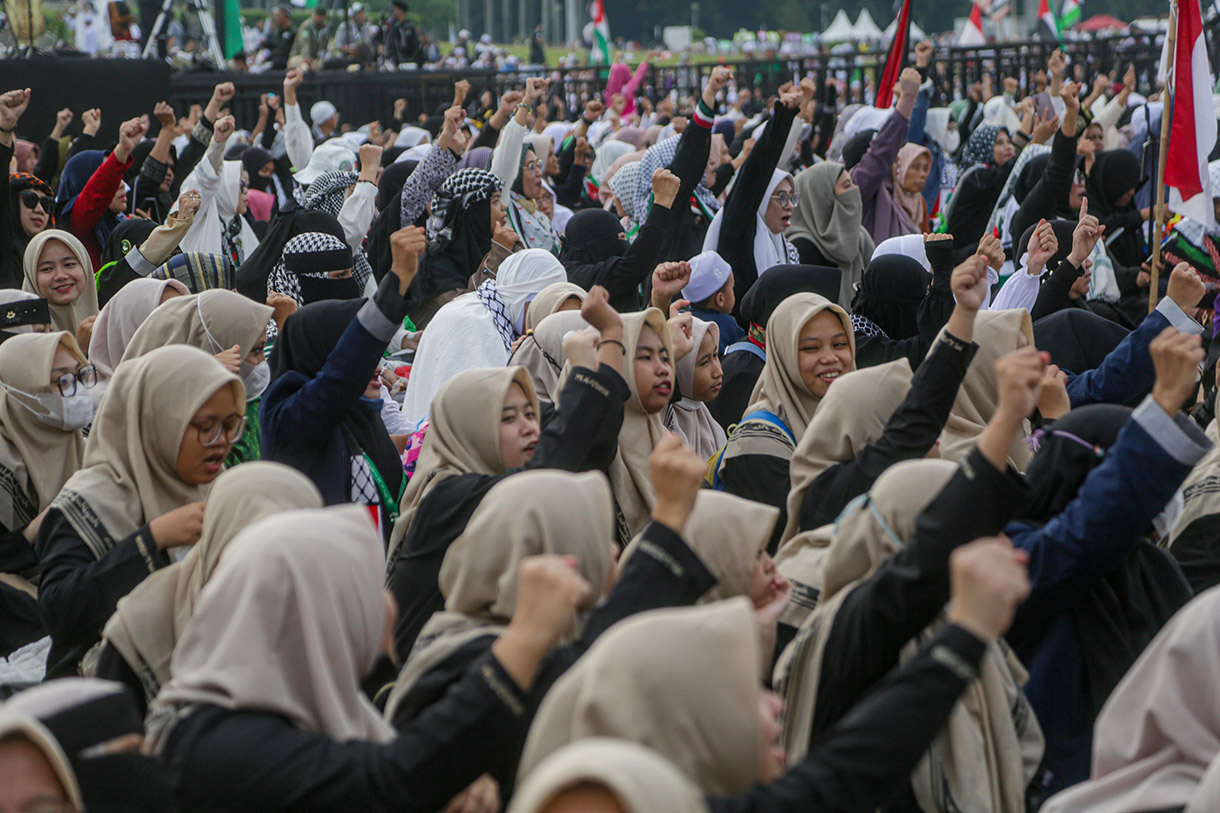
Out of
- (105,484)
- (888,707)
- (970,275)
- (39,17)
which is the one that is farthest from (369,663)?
(39,17)

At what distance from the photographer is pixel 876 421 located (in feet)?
11.2

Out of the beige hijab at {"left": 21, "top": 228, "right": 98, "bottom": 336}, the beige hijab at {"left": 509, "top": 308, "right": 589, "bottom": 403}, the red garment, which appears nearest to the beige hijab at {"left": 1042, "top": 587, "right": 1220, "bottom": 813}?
the beige hijab at {"left": 509, "top": 308, "right": 589, "bottom": 403}

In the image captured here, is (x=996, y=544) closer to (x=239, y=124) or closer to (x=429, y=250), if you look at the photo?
(x=429, y=250)

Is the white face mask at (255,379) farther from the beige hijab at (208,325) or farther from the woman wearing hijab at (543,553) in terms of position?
the woman wearing hijab at (543,553)

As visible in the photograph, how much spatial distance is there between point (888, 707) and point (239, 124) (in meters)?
14.3

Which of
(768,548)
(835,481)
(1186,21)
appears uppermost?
(1186,21)

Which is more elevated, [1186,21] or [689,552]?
[1186,21]

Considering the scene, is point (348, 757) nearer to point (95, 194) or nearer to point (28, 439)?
point (28, 439)

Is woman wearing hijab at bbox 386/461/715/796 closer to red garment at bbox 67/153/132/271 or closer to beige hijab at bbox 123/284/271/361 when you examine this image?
beige hijab at bbox 123/284/271/361

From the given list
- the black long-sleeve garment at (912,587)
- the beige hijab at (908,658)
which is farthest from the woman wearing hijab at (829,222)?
the black long-sleeve garment at (912,587)

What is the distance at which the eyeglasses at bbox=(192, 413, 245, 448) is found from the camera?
3.28 metres

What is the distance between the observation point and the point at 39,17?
14070 mm

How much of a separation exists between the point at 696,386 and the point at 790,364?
1.29 feet

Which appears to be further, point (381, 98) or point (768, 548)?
point (381, 98)
